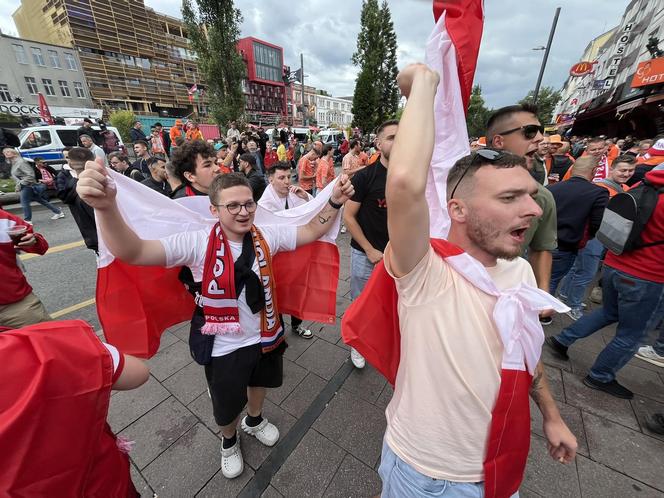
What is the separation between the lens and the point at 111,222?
1.42 meters

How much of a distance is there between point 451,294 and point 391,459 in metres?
0.81

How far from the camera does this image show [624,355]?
2629mm

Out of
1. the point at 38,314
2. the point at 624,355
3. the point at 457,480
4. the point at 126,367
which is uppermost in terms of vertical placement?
the point at 126,367

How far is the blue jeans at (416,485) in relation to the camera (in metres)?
1.11

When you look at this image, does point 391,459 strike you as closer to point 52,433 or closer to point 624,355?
point 52,433

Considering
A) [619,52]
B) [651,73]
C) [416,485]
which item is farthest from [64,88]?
[619,52]

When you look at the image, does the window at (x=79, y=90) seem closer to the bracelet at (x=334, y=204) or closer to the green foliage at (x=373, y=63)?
the green foliage at (x=373, y=63)

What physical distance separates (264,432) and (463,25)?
2964mm

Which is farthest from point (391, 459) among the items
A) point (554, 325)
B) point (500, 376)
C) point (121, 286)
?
point (554, 325)

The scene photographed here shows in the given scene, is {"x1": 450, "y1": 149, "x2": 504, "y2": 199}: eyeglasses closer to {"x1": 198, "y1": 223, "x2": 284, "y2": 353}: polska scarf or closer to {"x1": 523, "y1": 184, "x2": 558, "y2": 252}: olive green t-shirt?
{"x1": 198, "y1": 223, "x2": 284, "y2": 353}: polska scarf

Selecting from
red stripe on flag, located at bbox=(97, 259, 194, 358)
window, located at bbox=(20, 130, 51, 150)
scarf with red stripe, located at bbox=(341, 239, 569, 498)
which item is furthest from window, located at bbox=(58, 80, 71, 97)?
scarf with red stripe, located at bbox=(341, 239, 569, 498)

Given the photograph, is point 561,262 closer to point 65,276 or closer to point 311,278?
point 311,278

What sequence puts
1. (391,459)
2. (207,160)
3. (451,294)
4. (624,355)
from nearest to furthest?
(451,294) < (391,459) < (624,355) < (207,160)

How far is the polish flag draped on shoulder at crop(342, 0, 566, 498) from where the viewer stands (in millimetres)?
1056
